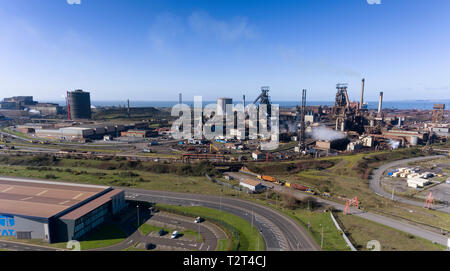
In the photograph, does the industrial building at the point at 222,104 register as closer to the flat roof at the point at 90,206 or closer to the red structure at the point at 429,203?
the flat roof at the point at 90,206

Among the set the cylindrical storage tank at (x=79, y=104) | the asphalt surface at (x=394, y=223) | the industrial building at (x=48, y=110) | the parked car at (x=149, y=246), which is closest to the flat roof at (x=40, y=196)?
the parked car at (x=149, y=246)

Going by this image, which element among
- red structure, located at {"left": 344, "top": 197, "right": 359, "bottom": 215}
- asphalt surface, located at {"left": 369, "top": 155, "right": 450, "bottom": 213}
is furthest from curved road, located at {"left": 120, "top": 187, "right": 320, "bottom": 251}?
asphalt surface, located at {"left": 369, "top": 155, "right": 450, "bottom": 213}

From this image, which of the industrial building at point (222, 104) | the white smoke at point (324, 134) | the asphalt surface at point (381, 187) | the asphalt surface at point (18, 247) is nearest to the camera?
the asphalt surface at point (18, 247)

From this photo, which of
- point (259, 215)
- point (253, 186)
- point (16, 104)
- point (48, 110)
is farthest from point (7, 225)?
point (16, 104)

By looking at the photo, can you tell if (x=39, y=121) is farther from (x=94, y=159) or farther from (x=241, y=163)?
(x=241, y=163)

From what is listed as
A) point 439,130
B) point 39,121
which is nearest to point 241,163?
point 439,130

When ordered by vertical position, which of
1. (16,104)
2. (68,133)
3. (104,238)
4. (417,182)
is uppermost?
(16,104)

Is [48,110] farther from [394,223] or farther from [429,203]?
[429,203]
